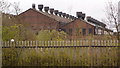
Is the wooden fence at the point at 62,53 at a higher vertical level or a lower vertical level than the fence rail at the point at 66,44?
lower

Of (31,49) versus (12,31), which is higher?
(12,31)

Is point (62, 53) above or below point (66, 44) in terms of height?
below

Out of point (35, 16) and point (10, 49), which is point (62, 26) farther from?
point (10, 49)

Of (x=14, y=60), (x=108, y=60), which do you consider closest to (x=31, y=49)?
Result: (x=14, y=60)

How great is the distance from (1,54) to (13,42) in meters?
0.76

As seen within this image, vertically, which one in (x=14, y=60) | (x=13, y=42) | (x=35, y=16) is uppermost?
(x=35, y=16)

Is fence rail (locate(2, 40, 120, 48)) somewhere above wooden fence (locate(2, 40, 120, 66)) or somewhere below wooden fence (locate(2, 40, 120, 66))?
above

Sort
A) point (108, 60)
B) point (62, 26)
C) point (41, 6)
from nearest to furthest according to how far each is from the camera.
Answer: point (108, 60)
point (62, 26)
point (41, 6)

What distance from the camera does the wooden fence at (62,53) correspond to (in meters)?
9.38

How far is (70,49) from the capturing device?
371 inches

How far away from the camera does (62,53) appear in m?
9.48

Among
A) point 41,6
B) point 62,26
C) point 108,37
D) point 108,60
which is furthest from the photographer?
point 41,6

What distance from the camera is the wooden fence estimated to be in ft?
30.8

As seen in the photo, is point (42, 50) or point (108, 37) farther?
point (108, 37)
